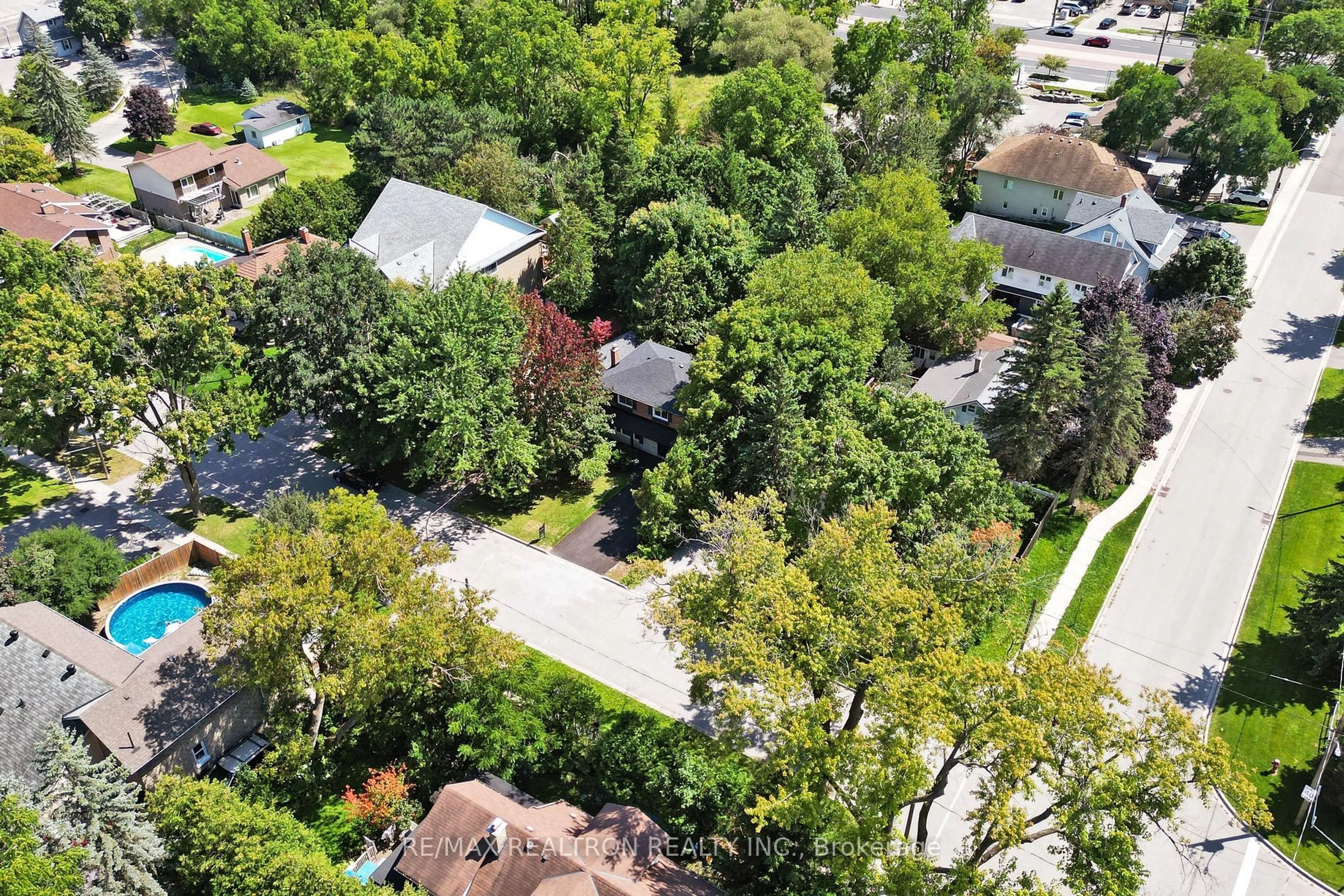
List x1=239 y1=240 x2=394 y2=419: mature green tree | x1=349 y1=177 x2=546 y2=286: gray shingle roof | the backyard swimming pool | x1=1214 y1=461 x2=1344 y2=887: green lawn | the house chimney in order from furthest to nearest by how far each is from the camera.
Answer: the backyard swimming pool
x1=349 y1=177 x2=546 y2=286: gray shingle roof
x1=239 y1=240 x2=394 y2=419: mature green tree
x1=1214 y1=461 x2=1344 y2=887: green lawn
the house chimney

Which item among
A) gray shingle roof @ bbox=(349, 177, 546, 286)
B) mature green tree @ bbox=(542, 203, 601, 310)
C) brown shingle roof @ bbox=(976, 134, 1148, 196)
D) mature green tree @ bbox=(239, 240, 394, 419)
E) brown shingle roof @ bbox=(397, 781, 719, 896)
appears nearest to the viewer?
brown shingle roof @ bbox=(397, 781, 719, 896)

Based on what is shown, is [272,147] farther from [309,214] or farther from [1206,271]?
[1206,271]

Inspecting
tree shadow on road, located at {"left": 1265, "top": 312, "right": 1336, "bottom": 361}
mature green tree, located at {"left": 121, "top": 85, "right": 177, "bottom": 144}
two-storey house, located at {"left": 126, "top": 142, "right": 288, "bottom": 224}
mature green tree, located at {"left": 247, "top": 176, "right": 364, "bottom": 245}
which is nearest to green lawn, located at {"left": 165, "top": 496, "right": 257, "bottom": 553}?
mature green tree, located at {"left": 247, "top": 176, "right": 364, "bottom": 245}

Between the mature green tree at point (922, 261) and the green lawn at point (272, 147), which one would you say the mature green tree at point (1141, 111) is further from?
the green lawn at point (272, 147)

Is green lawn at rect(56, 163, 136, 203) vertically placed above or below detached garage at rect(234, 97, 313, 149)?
below

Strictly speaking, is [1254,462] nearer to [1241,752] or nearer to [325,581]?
[1241,752]

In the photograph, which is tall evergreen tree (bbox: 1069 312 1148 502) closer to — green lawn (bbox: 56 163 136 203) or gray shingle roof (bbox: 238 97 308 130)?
green lawn (bbox: 56 163 136 203)

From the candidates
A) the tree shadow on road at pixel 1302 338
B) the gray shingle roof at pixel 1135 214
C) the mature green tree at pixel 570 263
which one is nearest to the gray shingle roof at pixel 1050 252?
the gray shingle roof at pixel 1135 214
